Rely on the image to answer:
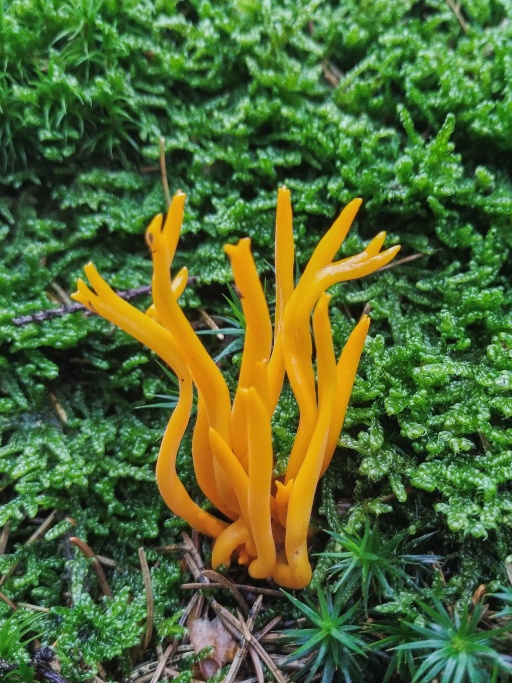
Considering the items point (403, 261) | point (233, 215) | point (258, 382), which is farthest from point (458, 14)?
point (258, 382)

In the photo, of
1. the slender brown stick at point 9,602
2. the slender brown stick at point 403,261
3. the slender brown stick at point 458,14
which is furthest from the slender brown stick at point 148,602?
the slender brown stick at point 458,14

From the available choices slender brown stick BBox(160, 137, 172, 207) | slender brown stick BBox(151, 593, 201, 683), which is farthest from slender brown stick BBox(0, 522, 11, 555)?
slender brown stick BBox(160, 137, 172, 207)

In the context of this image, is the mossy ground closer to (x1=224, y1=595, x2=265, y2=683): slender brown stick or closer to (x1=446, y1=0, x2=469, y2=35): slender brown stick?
(x1=446, y1=0, x2=469, y2=35): slender brown stick

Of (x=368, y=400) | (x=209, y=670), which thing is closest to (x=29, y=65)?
(x=368, y=400)

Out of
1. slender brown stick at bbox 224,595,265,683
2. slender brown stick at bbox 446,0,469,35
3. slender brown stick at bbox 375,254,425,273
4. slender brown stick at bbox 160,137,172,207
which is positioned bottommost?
slender brown stick at bbox 224,595,265,683

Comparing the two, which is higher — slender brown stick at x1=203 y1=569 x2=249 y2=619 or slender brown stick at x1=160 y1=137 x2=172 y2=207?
slender brown stick at x1=160 y1=137 x2=172 y2=207

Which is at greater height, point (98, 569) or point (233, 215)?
point (233, 215)

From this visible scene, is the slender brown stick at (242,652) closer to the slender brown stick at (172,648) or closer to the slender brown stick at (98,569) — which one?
the slender brown stick at (172,648)

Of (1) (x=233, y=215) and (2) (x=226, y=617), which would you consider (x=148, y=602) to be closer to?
(2) (x=226, y=617)
